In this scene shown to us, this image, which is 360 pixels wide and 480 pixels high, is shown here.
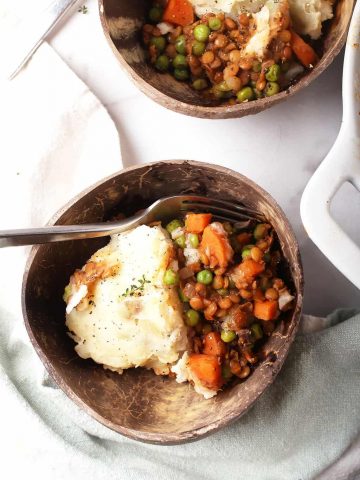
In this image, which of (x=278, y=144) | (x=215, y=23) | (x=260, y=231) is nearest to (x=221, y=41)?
(x=215, y=23)

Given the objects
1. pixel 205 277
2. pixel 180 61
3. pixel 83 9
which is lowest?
pixel 205 277

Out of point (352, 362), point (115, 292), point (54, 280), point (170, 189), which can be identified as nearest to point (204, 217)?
point (170, 189)

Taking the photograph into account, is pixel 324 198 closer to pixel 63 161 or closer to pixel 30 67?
pixel 63 161

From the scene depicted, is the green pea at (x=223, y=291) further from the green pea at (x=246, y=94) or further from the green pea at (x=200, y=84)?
the green pea at (x=200, y=84)

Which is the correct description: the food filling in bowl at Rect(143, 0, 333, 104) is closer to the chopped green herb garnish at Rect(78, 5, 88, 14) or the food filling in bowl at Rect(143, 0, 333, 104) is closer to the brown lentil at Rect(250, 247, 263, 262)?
the chopped green herb garnish at Rect(78, 5, 88, 14)

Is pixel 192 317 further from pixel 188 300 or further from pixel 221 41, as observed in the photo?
pixel 221 41

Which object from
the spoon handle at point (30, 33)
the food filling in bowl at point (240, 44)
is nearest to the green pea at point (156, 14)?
the food filling in bowl at point (240, 44)
